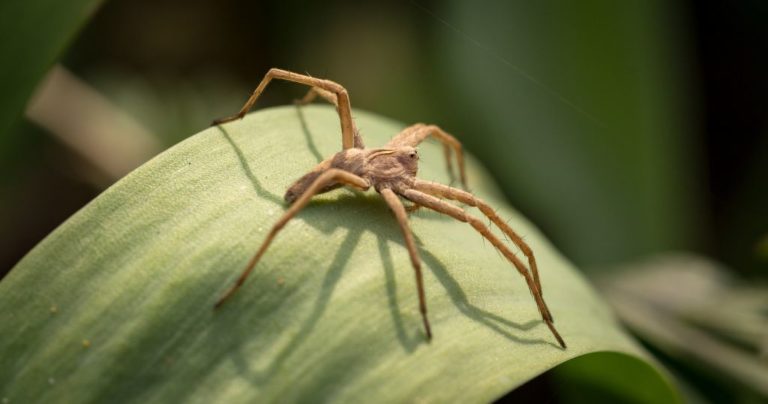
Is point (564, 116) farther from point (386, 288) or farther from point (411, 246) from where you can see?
point (386, 288)

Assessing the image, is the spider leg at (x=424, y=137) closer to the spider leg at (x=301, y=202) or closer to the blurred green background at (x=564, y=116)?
the spider leg at (x=301, y=202)

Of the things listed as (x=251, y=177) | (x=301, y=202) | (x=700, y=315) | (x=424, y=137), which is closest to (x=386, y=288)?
(x=301, y=202)

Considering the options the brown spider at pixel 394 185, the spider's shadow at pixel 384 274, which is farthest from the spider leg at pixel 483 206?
the spider's shadow at pixel 384 274

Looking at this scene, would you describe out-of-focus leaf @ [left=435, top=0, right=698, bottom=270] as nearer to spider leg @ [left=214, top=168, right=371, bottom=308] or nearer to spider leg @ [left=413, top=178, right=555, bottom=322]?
spider leg @ [left=413, top=178, right=555, bottom=322]

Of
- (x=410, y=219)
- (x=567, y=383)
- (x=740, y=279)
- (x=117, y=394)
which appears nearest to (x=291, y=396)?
(x=117, y=394)

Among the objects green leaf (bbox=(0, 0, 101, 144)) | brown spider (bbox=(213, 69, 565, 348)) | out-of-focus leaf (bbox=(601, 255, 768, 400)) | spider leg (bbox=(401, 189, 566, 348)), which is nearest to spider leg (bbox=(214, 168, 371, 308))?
brown spider (bbox=(213, 69, 565, 348))

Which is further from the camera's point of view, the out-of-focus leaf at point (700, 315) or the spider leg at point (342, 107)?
the out-of-focus leaf at point (700, 315)
